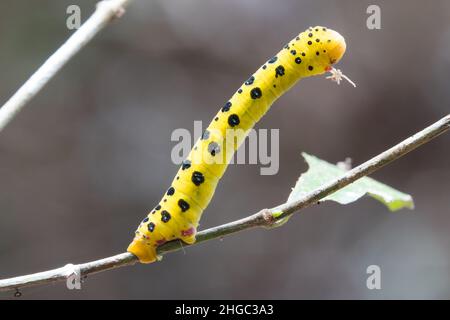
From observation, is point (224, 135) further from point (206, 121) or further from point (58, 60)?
point (206, 121)

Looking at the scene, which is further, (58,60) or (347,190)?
(347,190)

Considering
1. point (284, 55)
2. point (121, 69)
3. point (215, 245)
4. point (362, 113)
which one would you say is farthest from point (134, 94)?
point (284, 55)

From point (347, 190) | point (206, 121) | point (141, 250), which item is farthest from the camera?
point (206, 121)

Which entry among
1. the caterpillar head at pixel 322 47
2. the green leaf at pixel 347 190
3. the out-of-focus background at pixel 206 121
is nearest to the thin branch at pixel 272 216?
the green leaf at pixel 347 190

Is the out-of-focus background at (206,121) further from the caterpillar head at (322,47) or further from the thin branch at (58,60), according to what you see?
the thin branch at (58,60)

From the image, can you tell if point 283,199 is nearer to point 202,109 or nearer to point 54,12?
point 202,109

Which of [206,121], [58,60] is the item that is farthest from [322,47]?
[206,121]

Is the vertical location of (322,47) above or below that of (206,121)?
below
